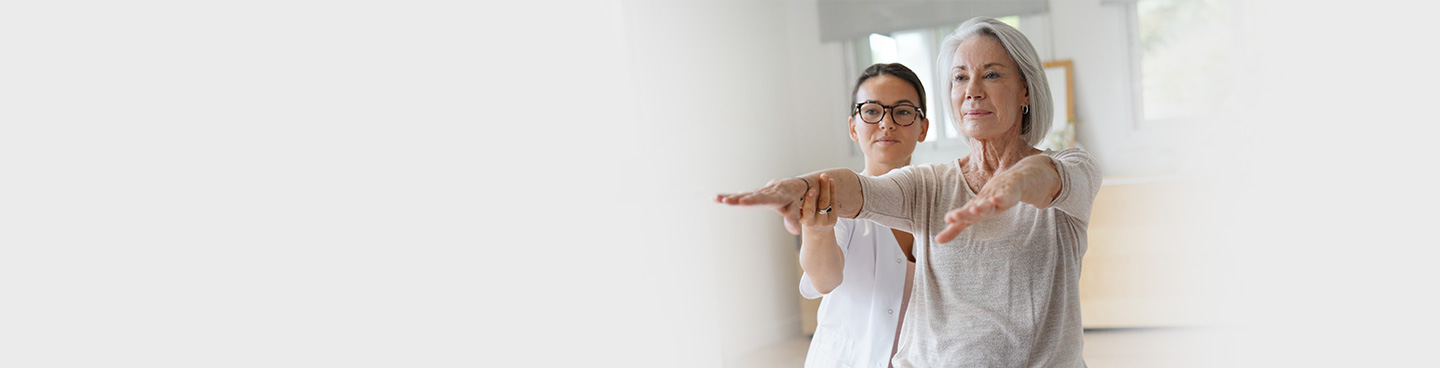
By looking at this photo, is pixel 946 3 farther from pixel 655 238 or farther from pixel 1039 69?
pixel 1039 69

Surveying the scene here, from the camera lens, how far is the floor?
3385 millimetres

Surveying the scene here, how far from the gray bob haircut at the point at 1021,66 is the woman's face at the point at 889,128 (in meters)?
0.29

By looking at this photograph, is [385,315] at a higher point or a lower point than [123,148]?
lower

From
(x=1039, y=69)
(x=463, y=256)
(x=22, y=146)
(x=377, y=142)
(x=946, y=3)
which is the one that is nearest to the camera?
(x=1039, y=69)

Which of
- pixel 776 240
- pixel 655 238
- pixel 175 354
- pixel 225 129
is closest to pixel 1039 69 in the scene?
pixel 225 129

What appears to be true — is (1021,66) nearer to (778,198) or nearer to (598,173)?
(778,198)

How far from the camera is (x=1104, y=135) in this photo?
13.5ft

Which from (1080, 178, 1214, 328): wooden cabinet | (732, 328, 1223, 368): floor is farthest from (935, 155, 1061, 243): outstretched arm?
(1080, 178, 1214, 328): wooden cabinet

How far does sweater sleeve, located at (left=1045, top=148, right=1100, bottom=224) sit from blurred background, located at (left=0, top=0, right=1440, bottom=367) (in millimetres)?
1387

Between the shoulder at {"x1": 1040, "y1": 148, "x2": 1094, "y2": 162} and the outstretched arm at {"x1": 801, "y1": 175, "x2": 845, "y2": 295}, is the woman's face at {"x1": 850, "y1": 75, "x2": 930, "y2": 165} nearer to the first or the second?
the outstretched arm at {"x1": 801, "y1": 175, "x2": 845, "y2": 295}

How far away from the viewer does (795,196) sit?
3.54 feet

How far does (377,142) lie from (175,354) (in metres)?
0.55

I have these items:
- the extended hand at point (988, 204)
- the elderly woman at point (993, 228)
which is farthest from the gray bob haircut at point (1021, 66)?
the extended hand at point (988, 204)

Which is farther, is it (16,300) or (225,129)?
(225,129)
